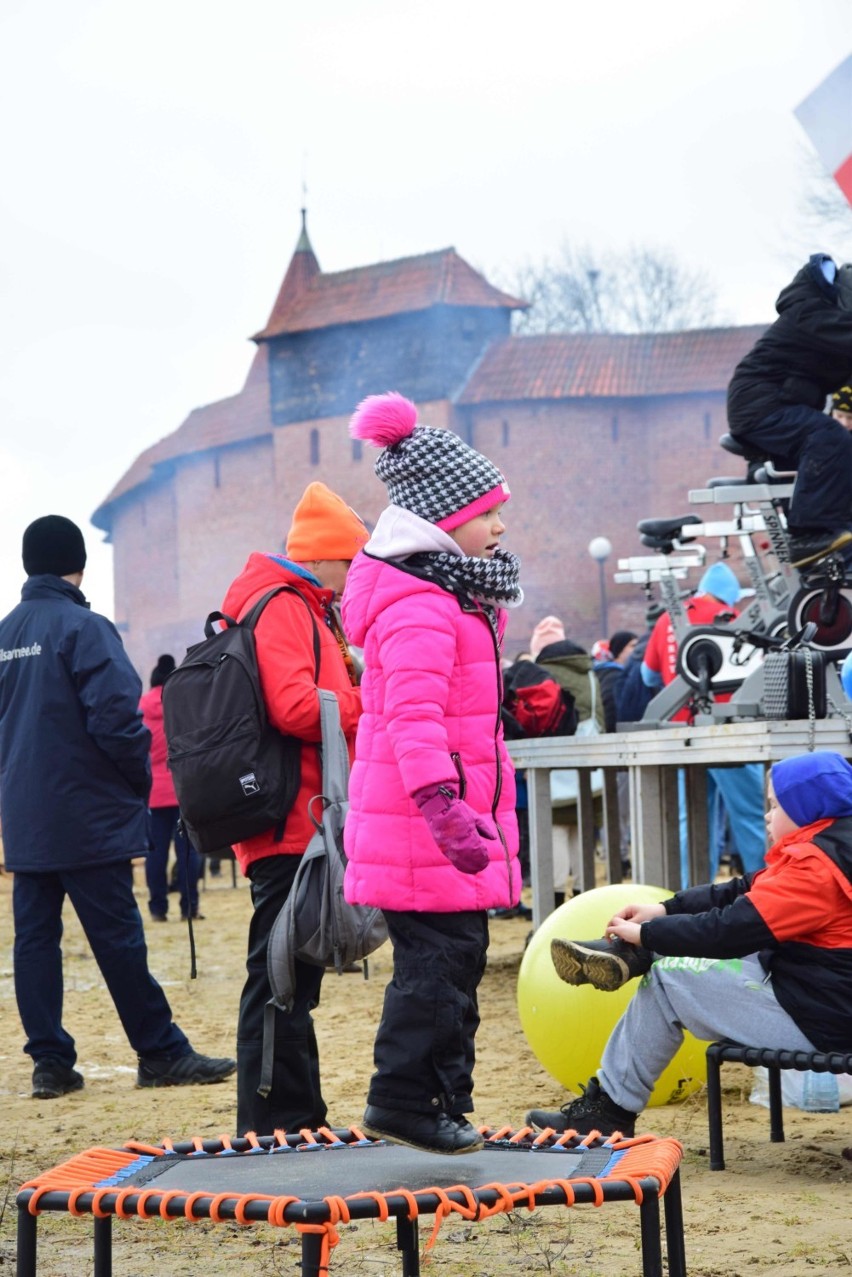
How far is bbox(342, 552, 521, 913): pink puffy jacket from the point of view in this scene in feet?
12.0

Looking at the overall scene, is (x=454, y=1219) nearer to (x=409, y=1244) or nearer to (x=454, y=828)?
(x=409, y=1244)

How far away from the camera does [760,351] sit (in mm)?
7938

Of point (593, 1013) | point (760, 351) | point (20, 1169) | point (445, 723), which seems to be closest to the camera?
point (445, 723)

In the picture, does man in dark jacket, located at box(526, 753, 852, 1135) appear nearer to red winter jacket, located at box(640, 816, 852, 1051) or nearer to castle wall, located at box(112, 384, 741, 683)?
red winter jacket, located at box(640, 816, 852, 1051)

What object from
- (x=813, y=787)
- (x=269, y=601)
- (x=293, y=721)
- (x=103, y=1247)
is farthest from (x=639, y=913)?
(x=103, y=1247)

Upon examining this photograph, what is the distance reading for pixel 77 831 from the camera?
642 centimetres

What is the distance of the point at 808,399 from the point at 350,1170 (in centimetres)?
531

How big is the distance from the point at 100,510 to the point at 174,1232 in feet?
194

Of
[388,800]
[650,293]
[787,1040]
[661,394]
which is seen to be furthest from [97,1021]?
[650,293]

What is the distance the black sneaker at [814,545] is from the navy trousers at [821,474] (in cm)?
4

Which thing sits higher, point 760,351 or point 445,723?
point 760,351

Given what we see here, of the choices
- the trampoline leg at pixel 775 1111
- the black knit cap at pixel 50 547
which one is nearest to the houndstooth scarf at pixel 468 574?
the trampoline leg at pixel 775 1111

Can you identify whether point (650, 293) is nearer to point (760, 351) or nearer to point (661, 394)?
point (661, 394)

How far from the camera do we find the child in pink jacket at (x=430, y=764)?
11.7ft
